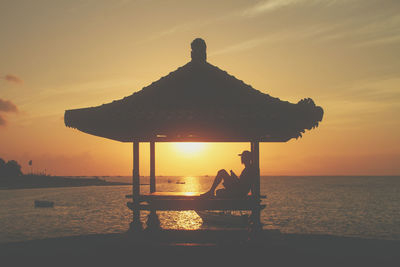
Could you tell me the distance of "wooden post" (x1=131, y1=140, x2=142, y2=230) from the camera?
29.7ft

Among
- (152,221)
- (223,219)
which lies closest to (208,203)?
(152,221)

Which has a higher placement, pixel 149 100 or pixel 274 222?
pixel 149 100

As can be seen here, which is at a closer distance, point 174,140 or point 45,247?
point 45,247

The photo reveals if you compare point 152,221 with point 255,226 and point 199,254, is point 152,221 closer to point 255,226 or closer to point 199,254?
point 199,254

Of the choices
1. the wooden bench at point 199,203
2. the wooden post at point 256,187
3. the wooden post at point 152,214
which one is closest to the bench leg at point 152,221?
the wooden post at point 152,214

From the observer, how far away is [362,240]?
11664mm

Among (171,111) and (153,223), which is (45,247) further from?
(171,111)

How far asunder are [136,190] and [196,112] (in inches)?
110

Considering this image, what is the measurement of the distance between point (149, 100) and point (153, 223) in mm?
4213

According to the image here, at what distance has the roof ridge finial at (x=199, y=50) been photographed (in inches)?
362

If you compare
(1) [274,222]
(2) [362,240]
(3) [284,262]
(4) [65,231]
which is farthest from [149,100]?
(1) [274,222]

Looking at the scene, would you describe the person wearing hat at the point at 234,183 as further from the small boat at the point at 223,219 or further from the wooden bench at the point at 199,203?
the small boat at the point at 223,219

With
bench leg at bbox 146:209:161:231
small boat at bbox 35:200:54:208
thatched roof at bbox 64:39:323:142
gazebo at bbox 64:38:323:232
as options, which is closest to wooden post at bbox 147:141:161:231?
bench leg at bbox 146:209:161:231

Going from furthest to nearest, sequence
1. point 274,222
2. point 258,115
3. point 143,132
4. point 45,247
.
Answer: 1. point 274,222
2. point 45,247
3. point 143,132
4. point 258,115
